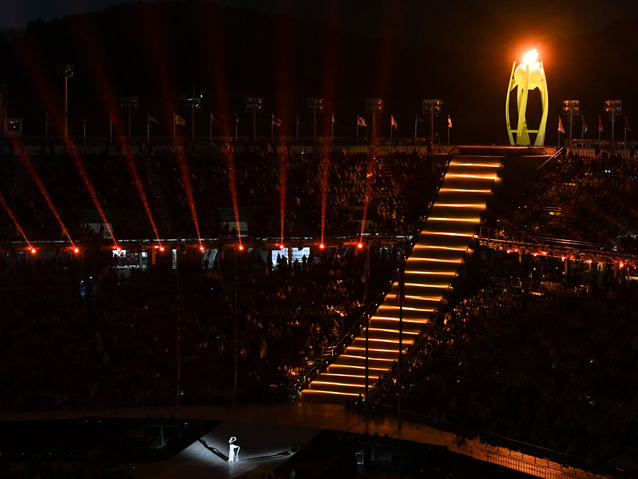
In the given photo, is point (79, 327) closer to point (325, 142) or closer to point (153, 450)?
point (153, 450)

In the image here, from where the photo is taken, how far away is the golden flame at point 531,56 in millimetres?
41309

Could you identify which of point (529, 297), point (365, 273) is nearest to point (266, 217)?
point (365, 273)

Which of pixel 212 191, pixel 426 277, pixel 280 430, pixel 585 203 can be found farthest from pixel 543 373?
pixel 212 191

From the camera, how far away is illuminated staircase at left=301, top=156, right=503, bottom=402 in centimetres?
3027

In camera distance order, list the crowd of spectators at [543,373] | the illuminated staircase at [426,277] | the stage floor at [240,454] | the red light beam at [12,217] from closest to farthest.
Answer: the crowd of spectators at [543,373] < the stage floor at [240,454] < the illuminated staircase at [426,277] < the red light beam at [12,217]

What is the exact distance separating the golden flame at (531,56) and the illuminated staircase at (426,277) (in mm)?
4499

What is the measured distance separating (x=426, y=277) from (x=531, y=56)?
12.7 meters

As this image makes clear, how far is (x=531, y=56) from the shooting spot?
41469 millimetres

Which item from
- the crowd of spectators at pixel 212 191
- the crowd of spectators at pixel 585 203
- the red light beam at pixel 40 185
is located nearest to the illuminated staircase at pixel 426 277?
the crowd of spectators at pixel 212 191

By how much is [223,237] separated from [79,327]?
7.36 meters

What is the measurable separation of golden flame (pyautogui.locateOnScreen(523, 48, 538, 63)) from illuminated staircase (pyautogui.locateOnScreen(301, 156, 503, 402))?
4.50 metres

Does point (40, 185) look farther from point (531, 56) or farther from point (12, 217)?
point (531, 56)

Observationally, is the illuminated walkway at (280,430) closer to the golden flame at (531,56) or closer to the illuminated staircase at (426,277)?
the illuminated staircase at (426,277)

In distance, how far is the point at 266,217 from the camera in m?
37.8
